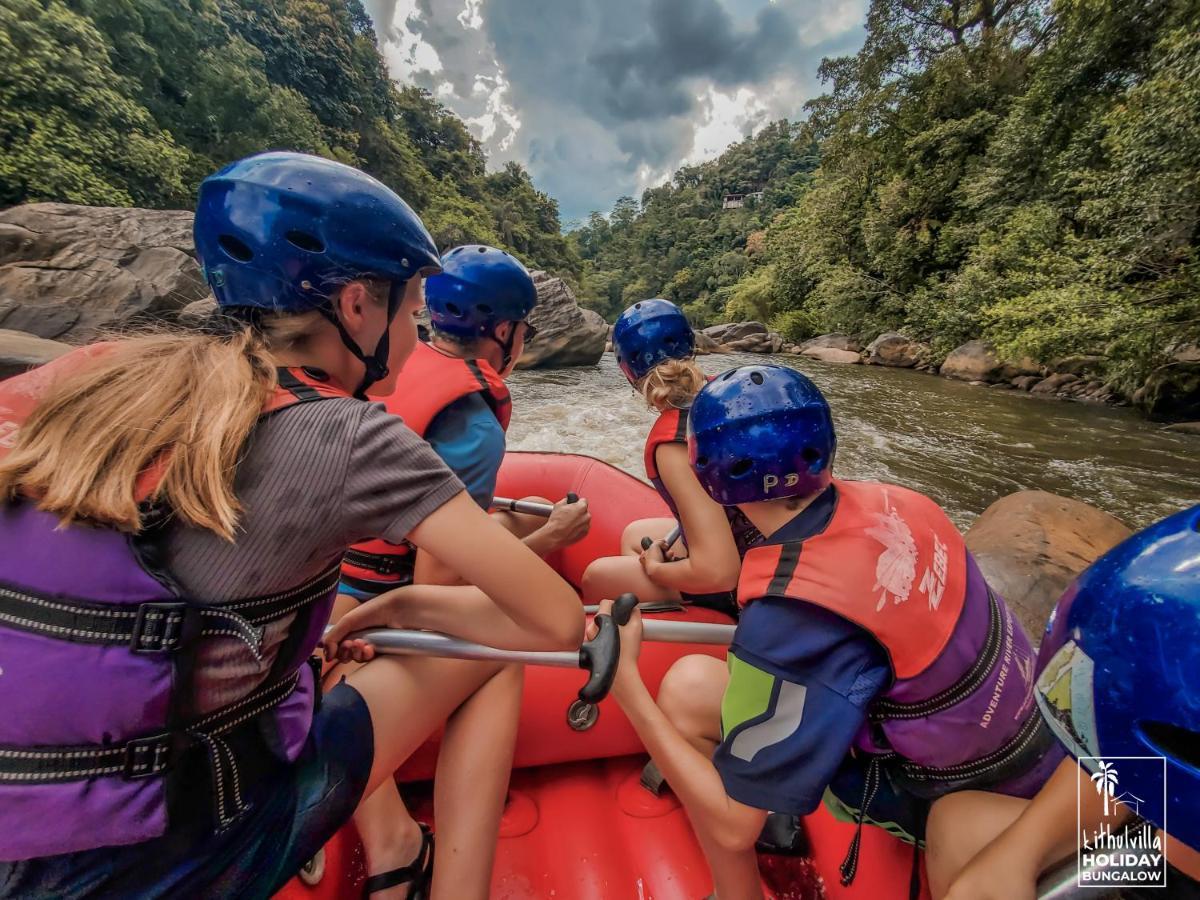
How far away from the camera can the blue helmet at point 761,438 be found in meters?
1.25

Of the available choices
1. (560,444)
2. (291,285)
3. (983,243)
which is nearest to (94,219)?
(560,444)

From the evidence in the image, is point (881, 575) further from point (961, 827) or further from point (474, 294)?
point (474, 294)

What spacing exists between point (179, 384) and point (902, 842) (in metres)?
1.83

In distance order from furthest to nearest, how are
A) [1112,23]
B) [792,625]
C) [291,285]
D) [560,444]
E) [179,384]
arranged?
[1112,23] < [560,444] < [291,285] < [792,625] < [179,384]

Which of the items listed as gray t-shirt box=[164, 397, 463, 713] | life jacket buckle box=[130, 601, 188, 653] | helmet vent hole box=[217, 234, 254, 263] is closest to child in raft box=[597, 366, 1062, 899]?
gray t-shirt box=[164, 397, 463, 713]

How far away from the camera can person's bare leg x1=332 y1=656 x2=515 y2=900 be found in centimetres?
127

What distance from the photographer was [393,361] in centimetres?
129

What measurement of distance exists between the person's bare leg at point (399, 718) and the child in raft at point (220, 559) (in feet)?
0.13

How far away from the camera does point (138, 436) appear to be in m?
0.78

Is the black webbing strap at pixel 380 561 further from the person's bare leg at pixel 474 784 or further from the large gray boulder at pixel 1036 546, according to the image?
the large gray boulder at pixel 1036 546

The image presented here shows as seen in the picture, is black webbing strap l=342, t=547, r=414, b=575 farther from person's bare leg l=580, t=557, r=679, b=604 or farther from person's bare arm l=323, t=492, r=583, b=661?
person's bare leg l=580, t=557, r=679, b=604

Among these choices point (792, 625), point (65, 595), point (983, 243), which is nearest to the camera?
point (65, 595)

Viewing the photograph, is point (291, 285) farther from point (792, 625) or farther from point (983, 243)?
point (983, 243)

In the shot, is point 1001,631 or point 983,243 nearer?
point 1001,631
